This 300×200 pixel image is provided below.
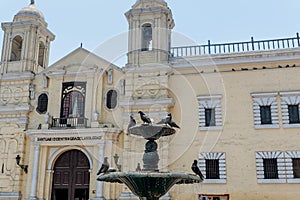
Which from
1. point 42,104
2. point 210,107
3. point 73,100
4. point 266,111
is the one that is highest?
point 73,100

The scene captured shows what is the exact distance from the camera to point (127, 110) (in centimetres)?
2028

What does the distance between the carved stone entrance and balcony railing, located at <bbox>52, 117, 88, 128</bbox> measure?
4.75ft

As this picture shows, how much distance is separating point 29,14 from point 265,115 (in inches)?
613

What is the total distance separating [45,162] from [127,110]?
5315mm

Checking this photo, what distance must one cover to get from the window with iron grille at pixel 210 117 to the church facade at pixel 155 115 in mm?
51

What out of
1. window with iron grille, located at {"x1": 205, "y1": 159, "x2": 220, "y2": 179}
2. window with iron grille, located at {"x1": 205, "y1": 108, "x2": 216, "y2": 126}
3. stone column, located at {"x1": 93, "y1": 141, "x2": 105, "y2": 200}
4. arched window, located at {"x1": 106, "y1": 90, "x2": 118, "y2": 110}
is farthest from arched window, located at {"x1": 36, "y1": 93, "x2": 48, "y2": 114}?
window with iron grille, located at {"x1": 205, "y1": 159, "x2": 220, "y2": 179}

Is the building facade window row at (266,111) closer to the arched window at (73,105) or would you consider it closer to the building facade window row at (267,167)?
the building facade window row at (267,167)

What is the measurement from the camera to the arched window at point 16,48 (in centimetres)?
2422

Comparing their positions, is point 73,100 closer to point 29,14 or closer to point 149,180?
point 29,14

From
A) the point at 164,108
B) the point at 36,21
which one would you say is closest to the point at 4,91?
the point at 36,21

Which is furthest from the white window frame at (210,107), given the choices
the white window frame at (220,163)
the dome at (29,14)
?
the dome at (29,14)

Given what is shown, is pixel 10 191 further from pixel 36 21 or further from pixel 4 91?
pixel 36 21

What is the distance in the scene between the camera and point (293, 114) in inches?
738

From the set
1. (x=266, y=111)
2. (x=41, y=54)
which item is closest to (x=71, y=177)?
(x=41, y=54)
